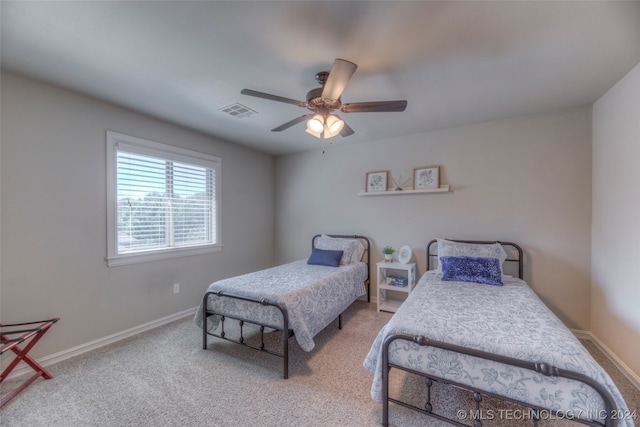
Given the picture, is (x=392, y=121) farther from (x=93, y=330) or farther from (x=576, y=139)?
(x=93, y=330)

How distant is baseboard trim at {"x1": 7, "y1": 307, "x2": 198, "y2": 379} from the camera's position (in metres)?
2.17

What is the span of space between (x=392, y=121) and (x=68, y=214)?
3612 millimetres

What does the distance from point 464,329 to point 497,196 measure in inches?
90.0

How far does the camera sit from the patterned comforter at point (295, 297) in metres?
2.23

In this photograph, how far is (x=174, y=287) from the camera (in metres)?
3.34

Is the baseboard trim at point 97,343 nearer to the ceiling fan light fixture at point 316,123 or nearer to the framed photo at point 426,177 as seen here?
the ceiling fan light fixture at point 316,123

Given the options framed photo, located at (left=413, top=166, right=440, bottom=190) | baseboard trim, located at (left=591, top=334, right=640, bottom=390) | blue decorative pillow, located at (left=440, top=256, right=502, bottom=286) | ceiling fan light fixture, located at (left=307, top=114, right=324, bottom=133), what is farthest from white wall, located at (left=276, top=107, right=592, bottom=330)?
ceiling fan light fixture, located at (left=307, top=114, right=324, bottom=133)

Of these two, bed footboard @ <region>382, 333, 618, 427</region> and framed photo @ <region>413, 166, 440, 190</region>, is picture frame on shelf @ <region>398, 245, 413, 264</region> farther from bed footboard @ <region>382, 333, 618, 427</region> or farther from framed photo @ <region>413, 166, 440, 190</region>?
bed footboard @ <region>382, 333, 618, 427</region>

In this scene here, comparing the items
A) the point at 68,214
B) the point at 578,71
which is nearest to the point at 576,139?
the point at 578,71

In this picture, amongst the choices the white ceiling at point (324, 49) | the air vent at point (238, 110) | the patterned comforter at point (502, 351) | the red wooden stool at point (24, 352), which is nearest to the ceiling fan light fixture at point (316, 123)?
the white ceiling at point (324, 49)

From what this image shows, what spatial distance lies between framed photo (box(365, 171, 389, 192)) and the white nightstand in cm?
112

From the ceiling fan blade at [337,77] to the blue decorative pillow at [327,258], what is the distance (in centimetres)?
217

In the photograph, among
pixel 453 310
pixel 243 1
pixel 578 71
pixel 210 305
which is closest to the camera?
pixel 243 1

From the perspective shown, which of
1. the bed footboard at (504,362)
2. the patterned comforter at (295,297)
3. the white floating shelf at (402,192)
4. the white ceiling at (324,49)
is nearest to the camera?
the bed footboard at (504,362)
